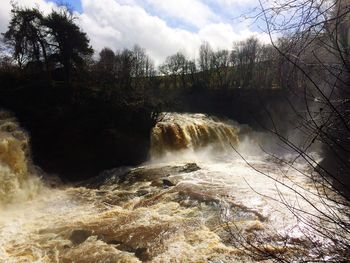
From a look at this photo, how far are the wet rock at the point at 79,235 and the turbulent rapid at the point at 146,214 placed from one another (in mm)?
25

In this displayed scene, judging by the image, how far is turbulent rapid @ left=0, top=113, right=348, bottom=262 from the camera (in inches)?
324

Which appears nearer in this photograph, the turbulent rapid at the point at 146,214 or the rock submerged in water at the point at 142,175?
the turbulent rapid at the point at 146,214

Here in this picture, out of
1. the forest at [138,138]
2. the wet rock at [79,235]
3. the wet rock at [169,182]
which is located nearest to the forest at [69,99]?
the forest at [138,138]

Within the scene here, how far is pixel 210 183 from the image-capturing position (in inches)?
544

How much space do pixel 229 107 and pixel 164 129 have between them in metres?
18.5

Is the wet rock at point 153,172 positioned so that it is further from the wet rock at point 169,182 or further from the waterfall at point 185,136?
the waterfall at point 185,136

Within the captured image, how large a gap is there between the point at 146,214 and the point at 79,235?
2202 mm

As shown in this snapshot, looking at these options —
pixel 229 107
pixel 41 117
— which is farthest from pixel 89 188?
pixel 229 107

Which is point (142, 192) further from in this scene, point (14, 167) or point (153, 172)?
point (14, 167)

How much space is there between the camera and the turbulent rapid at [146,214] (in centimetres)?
822

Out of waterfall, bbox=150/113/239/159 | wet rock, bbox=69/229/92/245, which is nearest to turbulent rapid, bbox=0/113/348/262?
wet rock, bbox=69/229/92/245

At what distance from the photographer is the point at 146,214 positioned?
35.4ft

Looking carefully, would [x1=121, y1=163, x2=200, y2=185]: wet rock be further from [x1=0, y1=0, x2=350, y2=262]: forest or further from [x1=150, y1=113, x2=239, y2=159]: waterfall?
[x1=150, y1=113, x2=239, y2=159]: waterfall

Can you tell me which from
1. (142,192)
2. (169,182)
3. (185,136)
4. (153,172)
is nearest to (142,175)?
(153,172)
